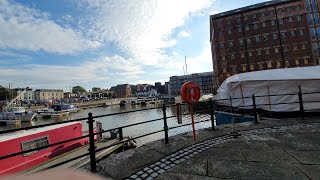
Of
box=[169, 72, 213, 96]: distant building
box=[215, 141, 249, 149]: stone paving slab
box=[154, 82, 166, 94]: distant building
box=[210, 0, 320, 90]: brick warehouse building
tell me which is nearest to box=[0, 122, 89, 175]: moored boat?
box=[215, 141, 249, 149]: stone paving slab

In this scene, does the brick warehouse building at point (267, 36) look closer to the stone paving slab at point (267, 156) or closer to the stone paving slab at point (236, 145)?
the stone paving slab at point (236, 145)

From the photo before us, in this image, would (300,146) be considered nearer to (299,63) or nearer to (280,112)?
(280,112)

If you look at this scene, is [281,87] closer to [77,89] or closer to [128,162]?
[128,162]

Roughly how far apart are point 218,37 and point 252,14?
29.8 feet

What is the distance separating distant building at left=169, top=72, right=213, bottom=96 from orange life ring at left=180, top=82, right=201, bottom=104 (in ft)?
400

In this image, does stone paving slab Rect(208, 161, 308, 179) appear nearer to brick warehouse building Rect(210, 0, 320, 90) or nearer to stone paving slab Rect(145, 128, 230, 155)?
stone paving slab Rect(145, 128, 230, 155)

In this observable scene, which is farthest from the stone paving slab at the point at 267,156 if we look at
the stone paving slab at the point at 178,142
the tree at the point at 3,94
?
the tree at the point at 3,94

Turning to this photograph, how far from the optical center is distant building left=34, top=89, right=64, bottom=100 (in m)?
132

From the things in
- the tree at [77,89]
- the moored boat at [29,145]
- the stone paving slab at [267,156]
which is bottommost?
the moored boat at [29,145]

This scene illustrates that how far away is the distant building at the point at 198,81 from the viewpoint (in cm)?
13162

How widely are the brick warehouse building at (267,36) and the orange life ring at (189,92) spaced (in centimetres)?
Result: 4395

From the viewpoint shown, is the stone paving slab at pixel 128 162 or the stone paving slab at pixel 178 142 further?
the stone paving slab at pixel 178 142

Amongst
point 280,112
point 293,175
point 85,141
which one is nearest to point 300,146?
point 293,175

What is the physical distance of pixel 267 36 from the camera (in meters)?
45.2
